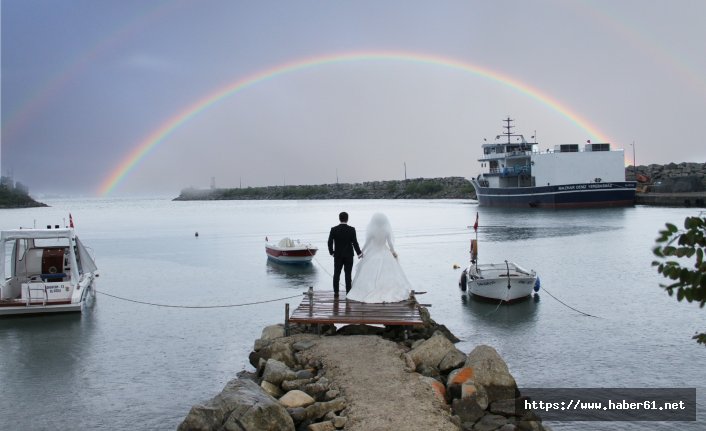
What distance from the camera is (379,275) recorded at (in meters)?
16.0

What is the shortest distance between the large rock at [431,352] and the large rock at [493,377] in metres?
0.92

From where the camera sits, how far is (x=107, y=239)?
231 ft

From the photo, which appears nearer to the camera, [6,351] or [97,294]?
[6,351]

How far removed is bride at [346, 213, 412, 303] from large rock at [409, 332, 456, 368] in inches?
113

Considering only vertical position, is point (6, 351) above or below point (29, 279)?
below

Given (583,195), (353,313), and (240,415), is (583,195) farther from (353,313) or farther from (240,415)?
(240,415)

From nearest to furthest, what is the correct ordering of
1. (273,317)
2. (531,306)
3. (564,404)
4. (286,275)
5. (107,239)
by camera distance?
(564,404)
(273,317)
(531,306)
(286,275)
(107,239)

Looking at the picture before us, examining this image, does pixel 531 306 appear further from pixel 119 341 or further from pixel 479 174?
pixel 479 174

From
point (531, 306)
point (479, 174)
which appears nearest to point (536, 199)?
point (479, 174)

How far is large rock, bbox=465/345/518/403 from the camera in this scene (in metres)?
11.2

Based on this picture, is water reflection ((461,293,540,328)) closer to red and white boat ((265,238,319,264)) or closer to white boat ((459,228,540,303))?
white boat ((459,228,540,303))

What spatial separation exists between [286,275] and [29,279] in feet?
51.2

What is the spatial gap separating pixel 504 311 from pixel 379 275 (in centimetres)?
990

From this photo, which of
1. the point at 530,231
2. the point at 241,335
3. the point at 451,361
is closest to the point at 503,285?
the point at 241,335
